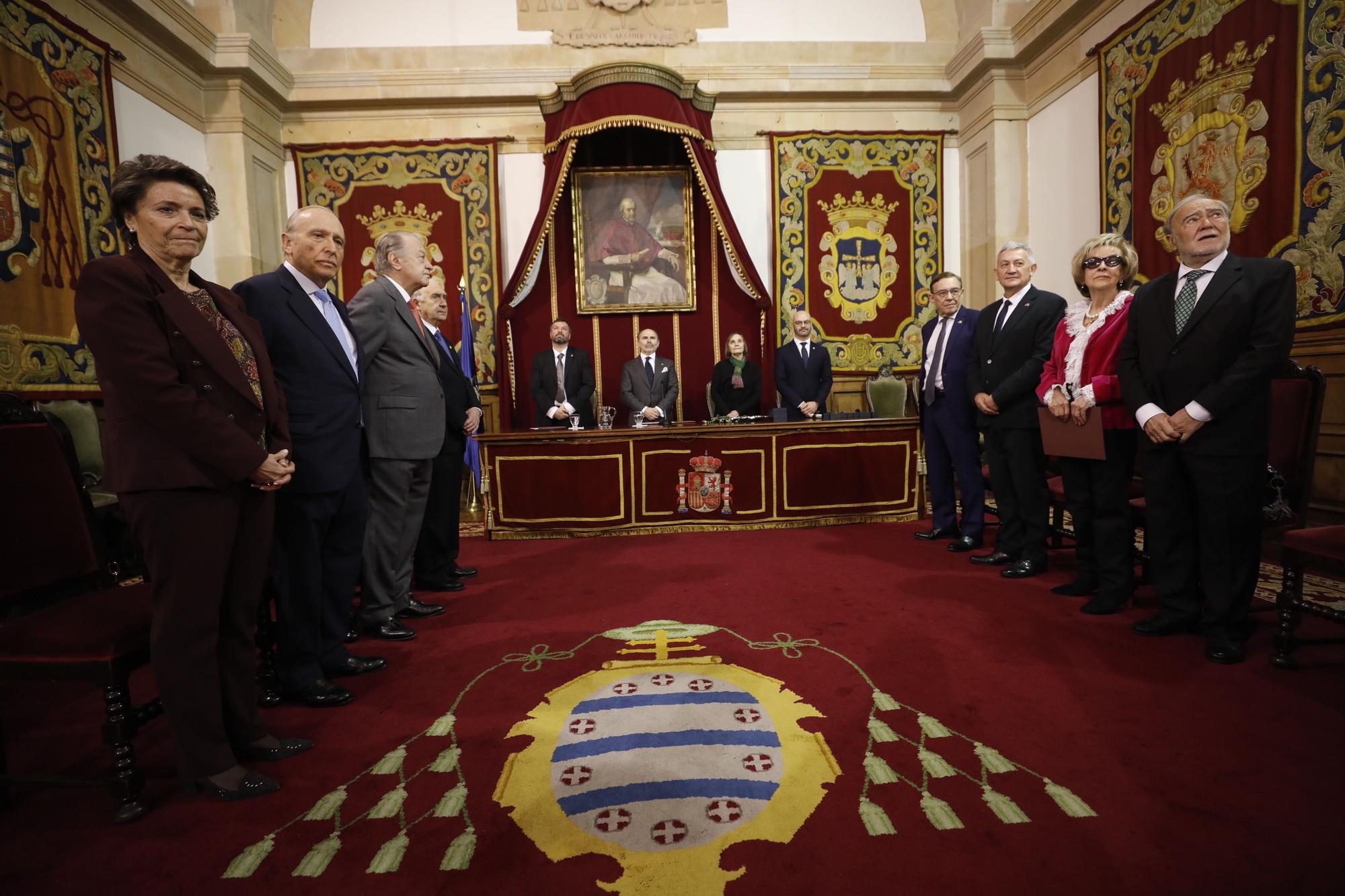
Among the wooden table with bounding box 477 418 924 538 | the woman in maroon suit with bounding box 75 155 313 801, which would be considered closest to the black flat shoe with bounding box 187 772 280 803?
the woman in maroon suit with bounding box 75 155 313 801

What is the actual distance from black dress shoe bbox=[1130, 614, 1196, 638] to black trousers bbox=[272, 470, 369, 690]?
3.01 meters

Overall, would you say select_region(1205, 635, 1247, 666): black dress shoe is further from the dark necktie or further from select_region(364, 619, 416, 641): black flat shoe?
select_region(364, 619, 416, 641): black flat shoe

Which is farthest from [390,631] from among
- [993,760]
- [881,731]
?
[993,760]

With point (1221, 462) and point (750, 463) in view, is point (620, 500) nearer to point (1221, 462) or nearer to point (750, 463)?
point (750, 463)

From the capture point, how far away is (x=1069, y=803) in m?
1.58

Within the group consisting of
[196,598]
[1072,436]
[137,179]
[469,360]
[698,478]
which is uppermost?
[137,179]

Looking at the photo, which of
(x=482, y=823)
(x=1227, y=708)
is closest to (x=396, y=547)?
(x=482, y=823)

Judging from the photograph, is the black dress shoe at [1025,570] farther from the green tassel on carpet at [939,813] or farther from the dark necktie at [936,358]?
the green tassel on carpet at [939,813]

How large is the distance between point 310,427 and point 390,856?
1.26m

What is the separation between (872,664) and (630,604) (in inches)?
48.1

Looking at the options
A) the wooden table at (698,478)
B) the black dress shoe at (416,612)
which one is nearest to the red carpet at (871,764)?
the black dress shoe at (416,612)

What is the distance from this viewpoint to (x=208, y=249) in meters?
5.76

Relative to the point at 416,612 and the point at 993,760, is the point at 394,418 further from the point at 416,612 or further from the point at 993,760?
the point at 993,760

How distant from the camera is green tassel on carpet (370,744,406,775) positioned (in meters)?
1.80
